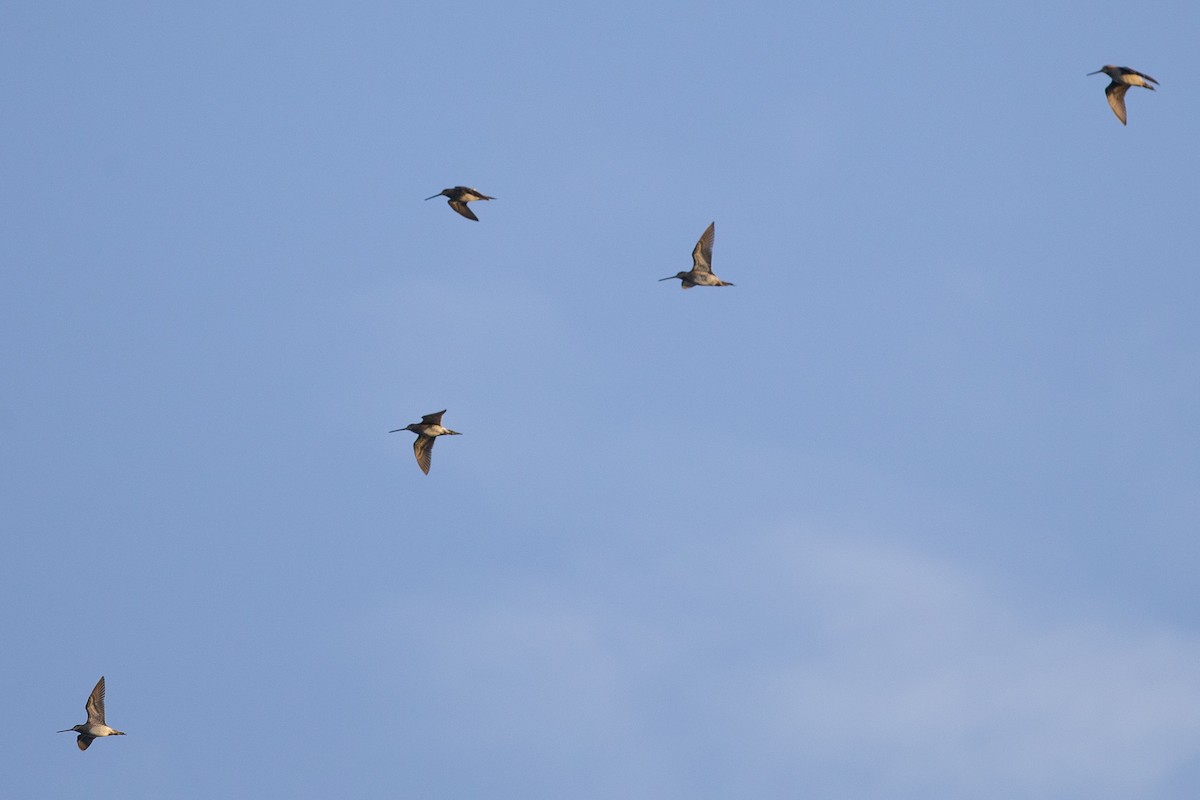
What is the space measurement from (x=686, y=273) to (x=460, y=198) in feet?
24.8

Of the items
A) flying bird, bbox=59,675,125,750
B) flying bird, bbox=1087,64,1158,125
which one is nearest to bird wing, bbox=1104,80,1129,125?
flying bird, bbox=1087,64,1158,125

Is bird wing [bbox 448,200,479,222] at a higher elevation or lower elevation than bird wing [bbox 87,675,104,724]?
higher

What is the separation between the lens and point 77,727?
54.1 meters

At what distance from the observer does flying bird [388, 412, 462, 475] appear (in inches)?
2061

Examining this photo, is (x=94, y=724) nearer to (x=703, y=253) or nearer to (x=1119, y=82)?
(x=703, y=253)

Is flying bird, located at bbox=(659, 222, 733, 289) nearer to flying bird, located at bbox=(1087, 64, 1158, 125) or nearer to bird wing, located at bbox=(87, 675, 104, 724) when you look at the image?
flying bird, located at bbox=(1087, 64, 1158, 125)

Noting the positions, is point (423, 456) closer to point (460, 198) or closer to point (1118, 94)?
point (460, 198)

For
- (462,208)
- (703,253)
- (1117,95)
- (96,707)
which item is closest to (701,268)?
(703,253)

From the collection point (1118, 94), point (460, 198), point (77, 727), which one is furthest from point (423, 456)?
point (1118, 94)

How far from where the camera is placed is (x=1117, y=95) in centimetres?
4634

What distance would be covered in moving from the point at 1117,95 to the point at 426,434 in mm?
22738

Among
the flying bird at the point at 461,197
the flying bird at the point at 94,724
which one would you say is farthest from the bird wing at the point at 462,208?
the flying bird at the point at 94,724

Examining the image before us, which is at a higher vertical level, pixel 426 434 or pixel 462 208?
pixel 462 208

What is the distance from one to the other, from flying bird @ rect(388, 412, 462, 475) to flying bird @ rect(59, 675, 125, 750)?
12.4m
